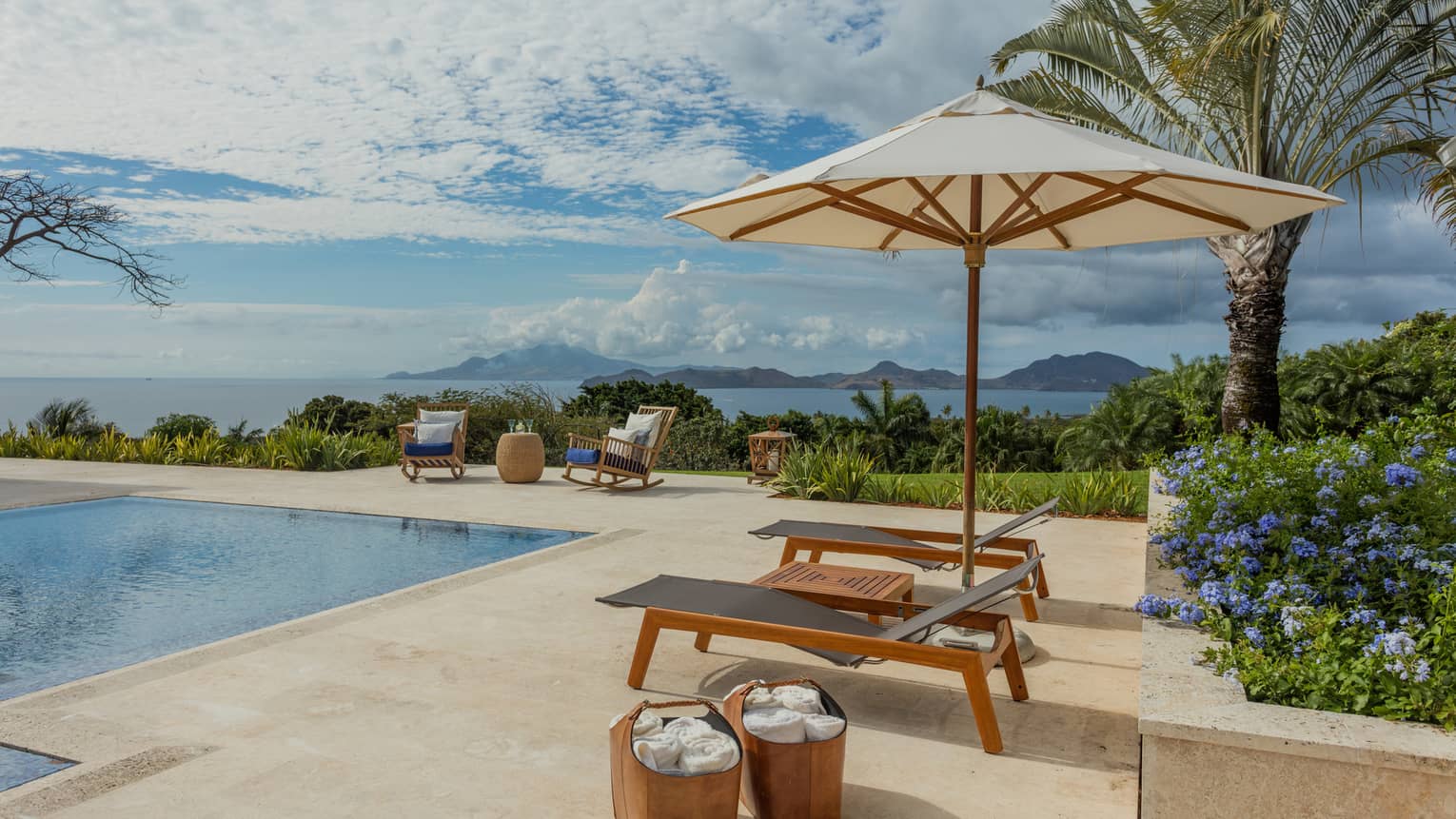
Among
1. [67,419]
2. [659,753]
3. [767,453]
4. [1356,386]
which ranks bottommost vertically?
[659,753]

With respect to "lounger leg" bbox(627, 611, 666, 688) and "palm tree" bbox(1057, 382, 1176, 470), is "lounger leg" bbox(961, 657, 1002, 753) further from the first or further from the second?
"palm tree" bbox(1057, 382, 1176, 470)

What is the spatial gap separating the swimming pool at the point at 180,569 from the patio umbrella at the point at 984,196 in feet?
11.2

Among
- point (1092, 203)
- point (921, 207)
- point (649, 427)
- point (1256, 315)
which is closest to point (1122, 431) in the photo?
point (1256, 315)

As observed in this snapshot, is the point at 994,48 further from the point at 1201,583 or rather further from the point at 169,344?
the point at 169,344

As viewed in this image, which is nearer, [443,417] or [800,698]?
[800,698]

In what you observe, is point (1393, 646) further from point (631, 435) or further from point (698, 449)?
point (698, 449)

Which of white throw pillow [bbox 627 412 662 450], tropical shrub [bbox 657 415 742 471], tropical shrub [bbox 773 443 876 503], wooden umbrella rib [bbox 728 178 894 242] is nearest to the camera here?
wooden umbrella rib [bbox 728 178 894 242]

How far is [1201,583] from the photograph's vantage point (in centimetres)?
339

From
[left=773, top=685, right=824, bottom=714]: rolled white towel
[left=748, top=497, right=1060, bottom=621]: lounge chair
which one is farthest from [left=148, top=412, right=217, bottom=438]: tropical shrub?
[left=773, top=685, right=824, bottom=714]: rolled white towel

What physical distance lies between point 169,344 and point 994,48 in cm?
2158

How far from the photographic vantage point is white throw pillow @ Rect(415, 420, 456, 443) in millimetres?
11281

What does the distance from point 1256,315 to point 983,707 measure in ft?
25.6

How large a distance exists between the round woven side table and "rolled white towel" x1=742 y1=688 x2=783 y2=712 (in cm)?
845

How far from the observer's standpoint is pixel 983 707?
320cm
